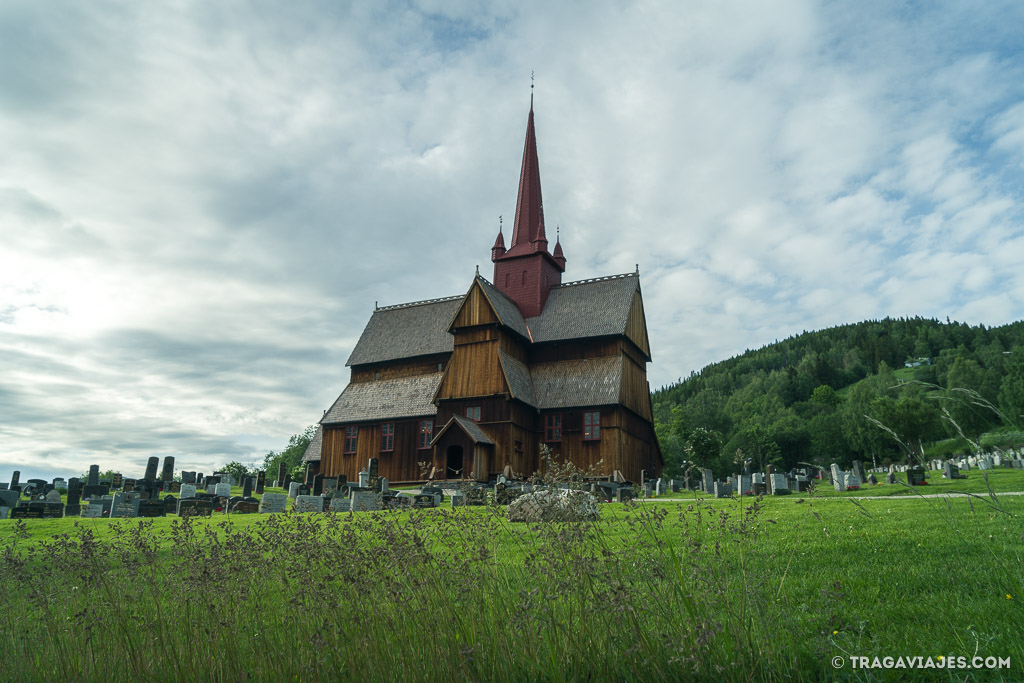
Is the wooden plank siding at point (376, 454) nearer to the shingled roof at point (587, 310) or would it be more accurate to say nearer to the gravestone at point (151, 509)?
the shingled roof at point (587, 310)

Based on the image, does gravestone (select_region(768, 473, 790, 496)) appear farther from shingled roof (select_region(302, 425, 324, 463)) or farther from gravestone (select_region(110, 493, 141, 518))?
shingled roof (select_region(302, 425, 324, 463))

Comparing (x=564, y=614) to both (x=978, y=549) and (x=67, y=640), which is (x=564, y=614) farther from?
(x=978, y=549)

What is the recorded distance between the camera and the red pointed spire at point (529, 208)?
41031 millimetres

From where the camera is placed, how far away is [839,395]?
111m

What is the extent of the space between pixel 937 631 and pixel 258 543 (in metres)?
5.62

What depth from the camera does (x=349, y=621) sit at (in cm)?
498

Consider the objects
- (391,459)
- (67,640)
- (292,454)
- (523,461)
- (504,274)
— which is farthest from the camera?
(292,454)

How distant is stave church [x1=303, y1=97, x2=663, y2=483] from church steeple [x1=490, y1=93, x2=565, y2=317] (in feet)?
0.29

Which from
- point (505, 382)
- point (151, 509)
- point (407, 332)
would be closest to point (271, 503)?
point (151, 509)

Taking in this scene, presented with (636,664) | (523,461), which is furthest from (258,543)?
(523,461)

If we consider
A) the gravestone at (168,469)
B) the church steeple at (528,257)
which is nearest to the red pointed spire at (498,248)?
the church steeple at (528,257)

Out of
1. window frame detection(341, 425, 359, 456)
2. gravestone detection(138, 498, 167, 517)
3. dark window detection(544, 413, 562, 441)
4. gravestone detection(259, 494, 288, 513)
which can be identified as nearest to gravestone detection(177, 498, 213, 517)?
gravestone detection(138, 498, 167, 517)

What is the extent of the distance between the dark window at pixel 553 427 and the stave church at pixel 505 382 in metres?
0.06

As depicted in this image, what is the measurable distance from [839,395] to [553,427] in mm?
94014
